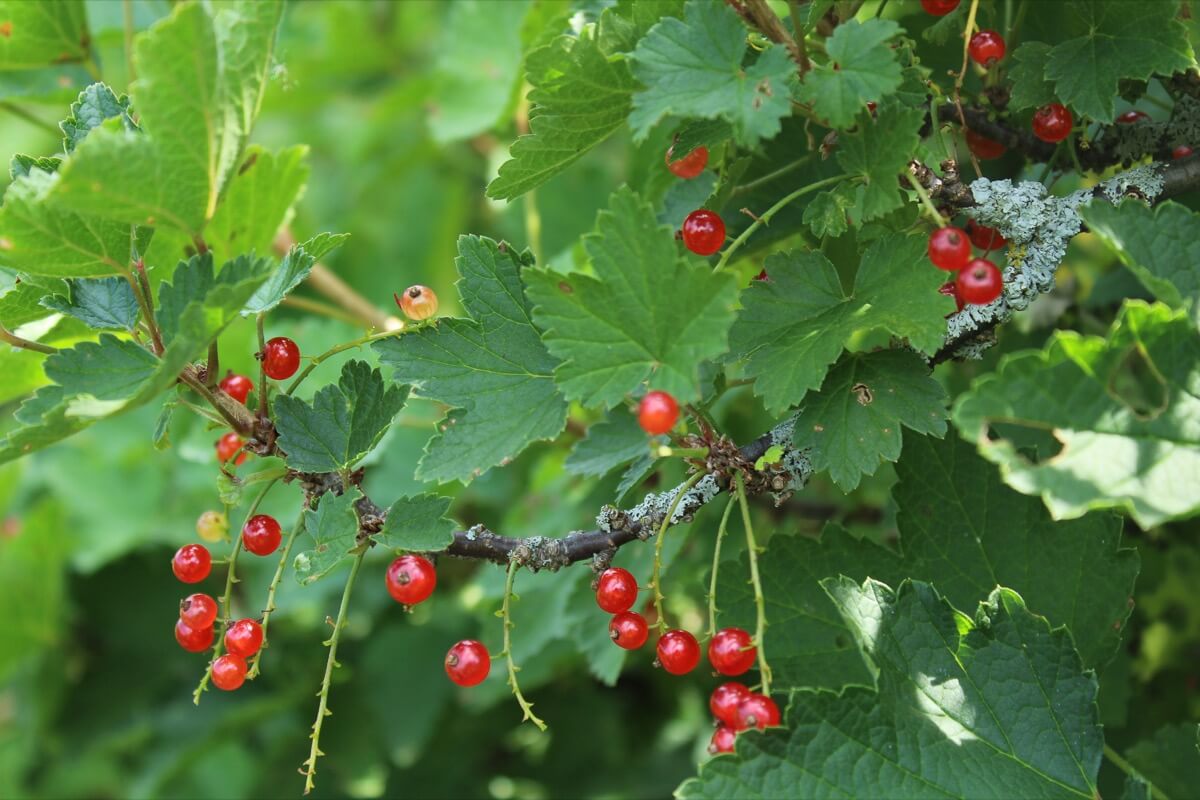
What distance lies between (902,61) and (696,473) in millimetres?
512

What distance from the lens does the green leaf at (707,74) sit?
1.04 m

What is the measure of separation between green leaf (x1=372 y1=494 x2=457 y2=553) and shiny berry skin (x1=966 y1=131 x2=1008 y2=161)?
816 mm

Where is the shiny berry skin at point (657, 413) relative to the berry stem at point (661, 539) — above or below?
above

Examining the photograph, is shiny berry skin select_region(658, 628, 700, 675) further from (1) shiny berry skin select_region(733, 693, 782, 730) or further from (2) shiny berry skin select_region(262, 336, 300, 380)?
(2) shiny berry skin select_region(262, 336, 300, 380)

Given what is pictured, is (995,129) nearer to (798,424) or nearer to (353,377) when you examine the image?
(798,424)

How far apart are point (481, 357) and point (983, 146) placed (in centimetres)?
73

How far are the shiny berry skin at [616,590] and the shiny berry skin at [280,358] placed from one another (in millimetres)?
462

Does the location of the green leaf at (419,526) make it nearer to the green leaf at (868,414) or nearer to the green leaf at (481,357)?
the green leaf at (481,357)

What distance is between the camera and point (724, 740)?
1109 millimetres

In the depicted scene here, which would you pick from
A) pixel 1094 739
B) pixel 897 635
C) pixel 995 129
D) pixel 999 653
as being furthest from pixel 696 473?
pixel 995 129

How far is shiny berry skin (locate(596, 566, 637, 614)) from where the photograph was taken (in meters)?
1.21

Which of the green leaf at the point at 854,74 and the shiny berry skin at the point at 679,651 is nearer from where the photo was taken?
the green leaf at the point at 854,74

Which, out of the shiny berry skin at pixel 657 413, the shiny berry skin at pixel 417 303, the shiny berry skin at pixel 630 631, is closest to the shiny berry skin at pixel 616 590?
the shiny berry skin at pixel 630 631

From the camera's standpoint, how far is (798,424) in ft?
3.90
